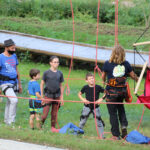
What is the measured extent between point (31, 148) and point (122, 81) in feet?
5.79

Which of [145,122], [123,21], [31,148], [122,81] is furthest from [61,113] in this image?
[123,21]

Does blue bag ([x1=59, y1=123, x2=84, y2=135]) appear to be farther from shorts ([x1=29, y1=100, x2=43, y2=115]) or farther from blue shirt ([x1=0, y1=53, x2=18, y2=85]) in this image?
blue shirt ([x1=0, y1=53, x2=18, y2=85])

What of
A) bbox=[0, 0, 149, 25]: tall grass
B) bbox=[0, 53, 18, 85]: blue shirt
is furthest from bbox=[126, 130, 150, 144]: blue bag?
bbox=[0, 0, 149, 25]: tall grass

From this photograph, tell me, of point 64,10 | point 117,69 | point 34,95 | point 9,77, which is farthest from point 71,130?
point 64,10

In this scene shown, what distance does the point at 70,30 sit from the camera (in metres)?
17.1

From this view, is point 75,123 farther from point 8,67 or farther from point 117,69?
point 117,69

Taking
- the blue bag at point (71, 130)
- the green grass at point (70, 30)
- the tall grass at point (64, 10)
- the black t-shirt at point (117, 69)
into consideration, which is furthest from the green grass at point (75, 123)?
the tall grass at point (64, 10)

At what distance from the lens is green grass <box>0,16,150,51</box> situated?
15750 mm

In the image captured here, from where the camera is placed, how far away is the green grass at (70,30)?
15750mm

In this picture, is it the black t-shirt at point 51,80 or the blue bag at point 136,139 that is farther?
the black t-shirt at point 51,80

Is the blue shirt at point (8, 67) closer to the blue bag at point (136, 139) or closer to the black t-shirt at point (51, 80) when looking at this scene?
the black t-shirt at point (51, 80)

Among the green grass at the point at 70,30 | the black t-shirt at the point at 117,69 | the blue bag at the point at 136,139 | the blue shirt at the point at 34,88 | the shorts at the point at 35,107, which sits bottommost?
the blue bag at the point at 136,139

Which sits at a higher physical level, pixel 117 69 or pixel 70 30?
pixel 70 30

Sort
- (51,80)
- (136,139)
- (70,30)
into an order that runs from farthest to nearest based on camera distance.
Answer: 1. (70,30)
2. (51,80)
3. (136,139)
